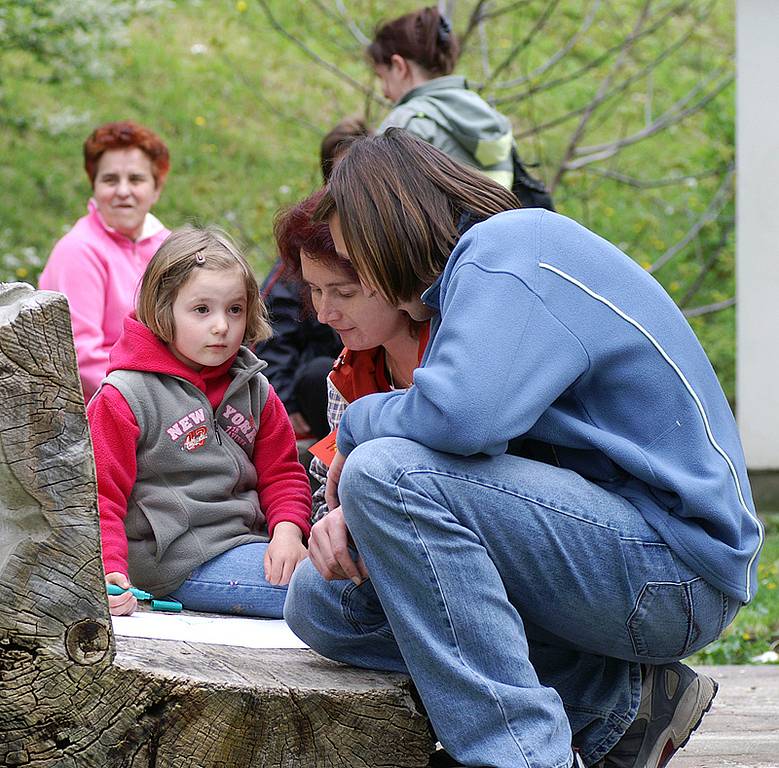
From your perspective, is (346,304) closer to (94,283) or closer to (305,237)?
(305,237)

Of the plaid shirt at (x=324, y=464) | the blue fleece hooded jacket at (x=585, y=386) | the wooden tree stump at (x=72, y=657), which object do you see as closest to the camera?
the wooden tree stump at (x=72, y=657)

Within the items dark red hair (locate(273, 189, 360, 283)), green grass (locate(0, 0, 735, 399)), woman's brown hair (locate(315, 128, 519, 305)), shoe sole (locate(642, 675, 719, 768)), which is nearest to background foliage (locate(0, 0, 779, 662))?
green grass (locate(0, 0, 735, 399))

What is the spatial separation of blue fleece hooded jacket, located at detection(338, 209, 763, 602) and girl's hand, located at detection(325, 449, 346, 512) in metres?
0.13

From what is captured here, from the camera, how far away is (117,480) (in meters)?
2.78

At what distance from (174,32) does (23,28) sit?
382cm

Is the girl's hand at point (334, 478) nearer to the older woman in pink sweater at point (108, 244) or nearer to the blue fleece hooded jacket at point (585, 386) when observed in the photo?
the blue fleece hooded jacket at point (585, 386)

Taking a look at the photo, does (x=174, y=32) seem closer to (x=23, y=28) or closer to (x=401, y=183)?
(x=23, y=28)

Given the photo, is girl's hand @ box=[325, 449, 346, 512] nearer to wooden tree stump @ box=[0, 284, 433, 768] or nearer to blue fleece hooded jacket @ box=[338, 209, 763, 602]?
blue fleece hooded jacket @ box=[338, 209, 763, 602]

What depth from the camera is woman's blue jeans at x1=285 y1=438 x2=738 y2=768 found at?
206cm

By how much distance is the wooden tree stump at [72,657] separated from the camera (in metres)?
1.90

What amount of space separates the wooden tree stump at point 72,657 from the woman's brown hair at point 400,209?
24.4 inches

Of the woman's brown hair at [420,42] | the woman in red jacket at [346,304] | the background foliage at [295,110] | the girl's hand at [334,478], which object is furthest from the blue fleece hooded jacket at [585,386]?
the background foliage at [295,110]

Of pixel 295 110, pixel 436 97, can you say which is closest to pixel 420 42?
pixel 436 97

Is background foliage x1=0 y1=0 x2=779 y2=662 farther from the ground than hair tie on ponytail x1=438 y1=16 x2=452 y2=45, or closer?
closer
